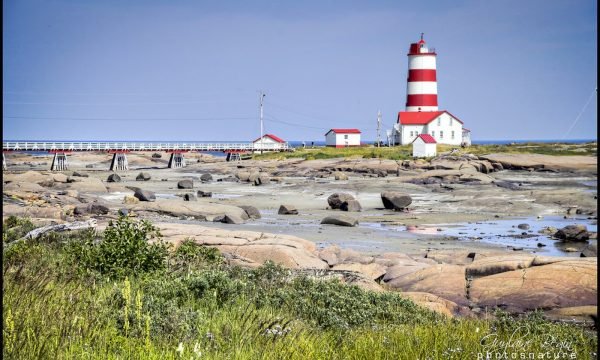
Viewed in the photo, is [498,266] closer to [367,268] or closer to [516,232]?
[367,268]

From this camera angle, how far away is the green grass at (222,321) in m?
6.65

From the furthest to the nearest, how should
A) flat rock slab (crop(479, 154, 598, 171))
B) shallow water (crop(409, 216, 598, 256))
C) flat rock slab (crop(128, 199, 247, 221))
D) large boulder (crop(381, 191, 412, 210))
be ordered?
flat rock slab (crop(479, 154, 598, 171))
large boulder (crop(381, 191, 412, 210))
flat rock slab (crop(128, 199, 247, 221))
shallow water (crop(409, 216, 598, 256))

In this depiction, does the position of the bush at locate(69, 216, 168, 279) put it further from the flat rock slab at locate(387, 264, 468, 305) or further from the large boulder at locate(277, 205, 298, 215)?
the large boulder at locate(277, 205, 298, 215)

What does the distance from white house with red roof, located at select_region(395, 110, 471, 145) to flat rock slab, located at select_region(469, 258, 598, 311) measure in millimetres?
74454

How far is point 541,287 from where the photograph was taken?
46.5 feet

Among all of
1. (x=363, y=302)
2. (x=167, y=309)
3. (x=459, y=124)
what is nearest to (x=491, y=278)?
(x=363, y=302)

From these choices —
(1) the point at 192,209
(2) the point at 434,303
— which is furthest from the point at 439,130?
(2) the point at 434,303

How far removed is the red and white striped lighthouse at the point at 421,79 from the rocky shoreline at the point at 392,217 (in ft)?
60.4

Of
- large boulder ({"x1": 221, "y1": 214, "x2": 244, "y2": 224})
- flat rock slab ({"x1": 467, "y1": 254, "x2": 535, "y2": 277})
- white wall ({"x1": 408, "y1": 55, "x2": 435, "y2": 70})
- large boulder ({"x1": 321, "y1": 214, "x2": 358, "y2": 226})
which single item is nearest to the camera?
flat rock slab ({"x1": 467, "y1": 254, "x2": 535, "y2": 277})

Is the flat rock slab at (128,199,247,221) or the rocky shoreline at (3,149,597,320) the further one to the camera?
the flat rock slab at (128,199,247,221)

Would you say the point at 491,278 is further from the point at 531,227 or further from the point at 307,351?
the point at 531,227

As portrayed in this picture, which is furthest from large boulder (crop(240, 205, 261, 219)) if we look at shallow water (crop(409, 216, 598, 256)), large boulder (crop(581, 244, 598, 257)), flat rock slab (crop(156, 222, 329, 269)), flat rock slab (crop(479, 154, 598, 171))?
flat rock slab (crop(479, 154, 598, 171))

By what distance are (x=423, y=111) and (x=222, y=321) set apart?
8519 centimetres

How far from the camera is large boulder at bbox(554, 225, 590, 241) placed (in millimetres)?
26922
